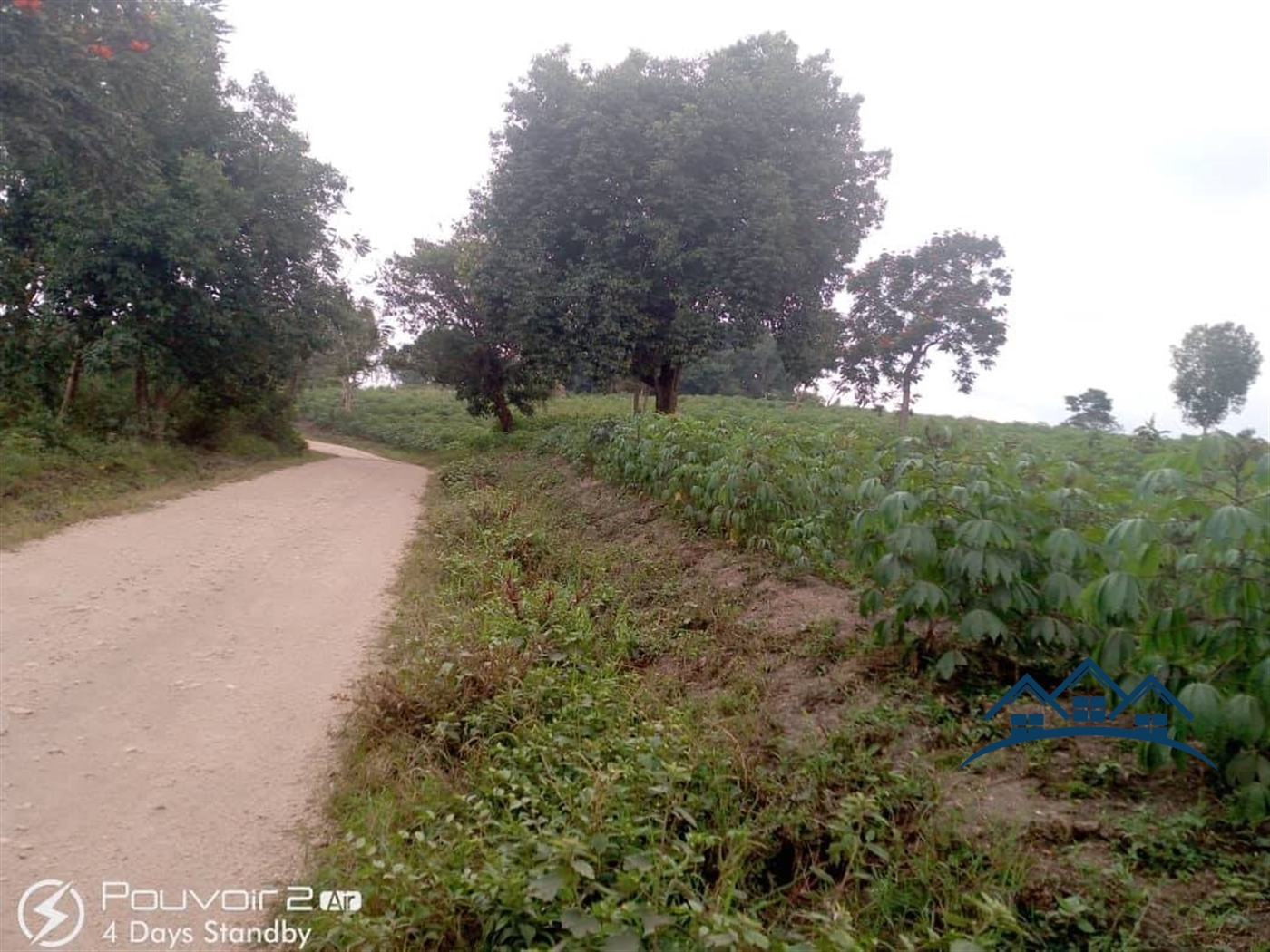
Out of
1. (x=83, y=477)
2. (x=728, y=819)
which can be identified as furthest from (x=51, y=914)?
(x=83, y=477)

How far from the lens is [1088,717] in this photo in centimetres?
360

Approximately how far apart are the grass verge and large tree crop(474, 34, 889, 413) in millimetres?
11167

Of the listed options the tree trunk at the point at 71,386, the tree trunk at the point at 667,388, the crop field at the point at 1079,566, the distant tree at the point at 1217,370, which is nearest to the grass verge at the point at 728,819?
the crop field at the point at 1079,566

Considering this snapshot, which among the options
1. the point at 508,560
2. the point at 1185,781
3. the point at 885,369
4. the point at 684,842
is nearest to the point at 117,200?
the point at 508,560

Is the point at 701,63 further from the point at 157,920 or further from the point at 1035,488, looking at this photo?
the point at 157,920

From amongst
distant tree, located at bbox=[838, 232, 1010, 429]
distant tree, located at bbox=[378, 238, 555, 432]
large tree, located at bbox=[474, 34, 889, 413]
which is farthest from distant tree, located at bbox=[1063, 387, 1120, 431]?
distant tree, located at bbox=[378, 238, 555, 432]

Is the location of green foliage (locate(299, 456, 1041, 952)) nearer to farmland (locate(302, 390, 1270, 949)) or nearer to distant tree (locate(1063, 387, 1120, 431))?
farmland (locate(302, 390, 1270, 949))

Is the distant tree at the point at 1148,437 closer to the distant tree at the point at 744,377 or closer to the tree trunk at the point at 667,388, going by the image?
the tree trunk at the point at 667,388

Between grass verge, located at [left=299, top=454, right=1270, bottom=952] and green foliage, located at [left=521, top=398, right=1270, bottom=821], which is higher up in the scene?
green foliage, located at [left=521, top=398, right=1270, bottom=821]

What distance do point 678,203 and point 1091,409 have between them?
14.0m

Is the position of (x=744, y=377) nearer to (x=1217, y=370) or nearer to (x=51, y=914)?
(x=1217, y=370)

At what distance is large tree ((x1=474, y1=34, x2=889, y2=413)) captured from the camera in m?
15.1

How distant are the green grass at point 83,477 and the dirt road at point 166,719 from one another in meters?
0.70

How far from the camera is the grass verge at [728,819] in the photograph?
2.65 metres
